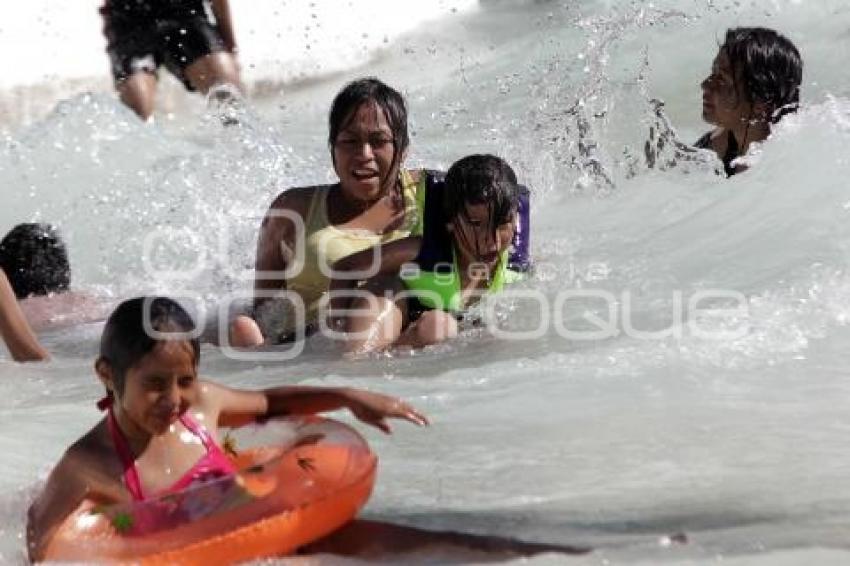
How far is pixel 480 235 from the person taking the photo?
5.05 meters

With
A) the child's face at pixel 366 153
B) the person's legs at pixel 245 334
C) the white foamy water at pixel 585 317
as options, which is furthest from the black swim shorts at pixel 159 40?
the person's legs at pixel 245 334

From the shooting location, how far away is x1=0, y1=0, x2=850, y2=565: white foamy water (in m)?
3.72

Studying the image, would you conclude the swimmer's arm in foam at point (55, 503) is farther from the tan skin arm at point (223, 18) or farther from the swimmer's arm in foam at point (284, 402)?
the tan skin arm at point (223, 18)

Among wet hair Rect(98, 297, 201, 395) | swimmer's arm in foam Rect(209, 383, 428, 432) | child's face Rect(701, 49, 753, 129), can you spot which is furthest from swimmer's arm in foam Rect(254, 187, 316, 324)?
wet hair Rect(98, 297, 201, 395)

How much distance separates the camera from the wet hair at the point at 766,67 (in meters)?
6.10

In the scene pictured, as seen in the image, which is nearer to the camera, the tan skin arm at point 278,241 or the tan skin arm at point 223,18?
the tan skin arm at point 278,241

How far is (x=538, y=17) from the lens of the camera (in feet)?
39.0

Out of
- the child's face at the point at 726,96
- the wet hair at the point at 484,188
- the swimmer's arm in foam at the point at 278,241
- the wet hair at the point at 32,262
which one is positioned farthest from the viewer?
the child's face at the point at 726,96

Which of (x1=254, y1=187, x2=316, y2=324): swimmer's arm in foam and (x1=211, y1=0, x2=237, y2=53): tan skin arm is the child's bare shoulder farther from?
(x1=211, y1=0, x2=237, y2=53): tan skin arm

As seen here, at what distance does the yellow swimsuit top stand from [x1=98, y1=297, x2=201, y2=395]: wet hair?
6.54ft

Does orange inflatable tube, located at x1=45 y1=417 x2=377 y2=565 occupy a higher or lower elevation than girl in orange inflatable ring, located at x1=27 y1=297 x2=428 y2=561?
lower

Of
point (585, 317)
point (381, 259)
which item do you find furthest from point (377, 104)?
point (585, 317)

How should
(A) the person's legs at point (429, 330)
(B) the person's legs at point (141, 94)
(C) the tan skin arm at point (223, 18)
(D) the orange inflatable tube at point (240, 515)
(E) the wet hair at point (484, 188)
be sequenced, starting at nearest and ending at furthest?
(D) the orange inflatable tube at point (240, 515)
(E) the wet hair at point (484, 188)
(A) the person's legs at point (429, 330)
(C) the tan skin arm at point (223, 18)
(B) the person's legs at point (141, 94)

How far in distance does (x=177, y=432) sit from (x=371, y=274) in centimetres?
174
